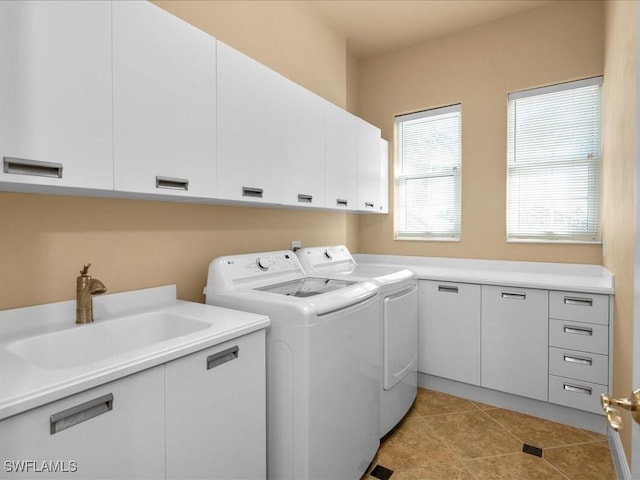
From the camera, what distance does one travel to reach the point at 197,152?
1605mm

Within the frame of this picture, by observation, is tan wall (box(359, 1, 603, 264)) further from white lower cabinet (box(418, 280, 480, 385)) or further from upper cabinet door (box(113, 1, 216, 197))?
upper cabinet door (box(113, 1, 216, 197))

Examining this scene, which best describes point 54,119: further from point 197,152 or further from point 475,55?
point 475,55

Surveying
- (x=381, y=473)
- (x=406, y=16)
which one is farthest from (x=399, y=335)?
(x=406, y=16)

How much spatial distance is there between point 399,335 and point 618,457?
1278mm

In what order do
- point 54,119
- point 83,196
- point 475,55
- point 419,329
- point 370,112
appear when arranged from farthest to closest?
point 370,112 → point 475,55 → point 419,329 → point 83,196 → point 54,119

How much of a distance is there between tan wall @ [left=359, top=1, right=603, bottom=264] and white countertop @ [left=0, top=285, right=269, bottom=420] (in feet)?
7.99

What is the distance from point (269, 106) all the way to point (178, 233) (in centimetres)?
88

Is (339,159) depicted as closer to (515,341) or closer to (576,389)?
(515,341)

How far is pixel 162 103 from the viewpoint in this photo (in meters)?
1.46

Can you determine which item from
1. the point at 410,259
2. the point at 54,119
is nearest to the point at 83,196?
the point at 54,119

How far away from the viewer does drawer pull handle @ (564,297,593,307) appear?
2.25 m

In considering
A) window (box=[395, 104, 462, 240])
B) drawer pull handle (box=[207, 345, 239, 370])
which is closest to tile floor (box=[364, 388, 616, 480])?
drawer pull handle (box=[207, 345, 239, 370])

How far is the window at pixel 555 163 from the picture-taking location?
277cm

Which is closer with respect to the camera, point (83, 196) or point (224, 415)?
point (224, 415)
